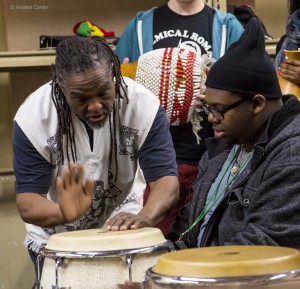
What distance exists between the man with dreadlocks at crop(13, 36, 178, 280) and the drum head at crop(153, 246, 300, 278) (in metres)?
0.84

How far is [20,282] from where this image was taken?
5434 millimetres

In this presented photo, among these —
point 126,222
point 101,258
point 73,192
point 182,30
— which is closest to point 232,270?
point 101,258

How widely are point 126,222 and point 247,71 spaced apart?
2.18ft

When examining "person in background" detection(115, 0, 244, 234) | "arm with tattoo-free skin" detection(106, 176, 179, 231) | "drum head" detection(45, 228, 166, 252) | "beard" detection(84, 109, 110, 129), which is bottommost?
"arm with tattoo-free skin" detection(106, 176, 179, 231)

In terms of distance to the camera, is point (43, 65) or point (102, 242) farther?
point (43, 65)

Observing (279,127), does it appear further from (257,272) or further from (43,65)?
(43,65)

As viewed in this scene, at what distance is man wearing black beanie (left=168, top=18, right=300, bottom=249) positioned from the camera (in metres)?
2.88

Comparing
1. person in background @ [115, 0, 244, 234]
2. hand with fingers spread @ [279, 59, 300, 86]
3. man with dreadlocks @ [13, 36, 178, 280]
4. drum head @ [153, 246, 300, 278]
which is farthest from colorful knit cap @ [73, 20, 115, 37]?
drum head @ [153, 246, 300, 278]

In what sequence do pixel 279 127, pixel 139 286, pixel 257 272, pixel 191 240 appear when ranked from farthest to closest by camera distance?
pixel 191 240 < pixel 279 127 < pixel 139 286 < pixel 257 272

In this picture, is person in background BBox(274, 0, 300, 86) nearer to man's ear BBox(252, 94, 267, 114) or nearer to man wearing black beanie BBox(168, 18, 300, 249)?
man wearing black beanie BBox(168, 18, 300, 249)

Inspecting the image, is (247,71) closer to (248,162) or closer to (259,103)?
(259,103)

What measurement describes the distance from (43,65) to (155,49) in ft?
3.30

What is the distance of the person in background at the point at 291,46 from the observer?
3.89 meters

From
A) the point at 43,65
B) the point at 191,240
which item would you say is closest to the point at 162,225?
the point at 191,240
